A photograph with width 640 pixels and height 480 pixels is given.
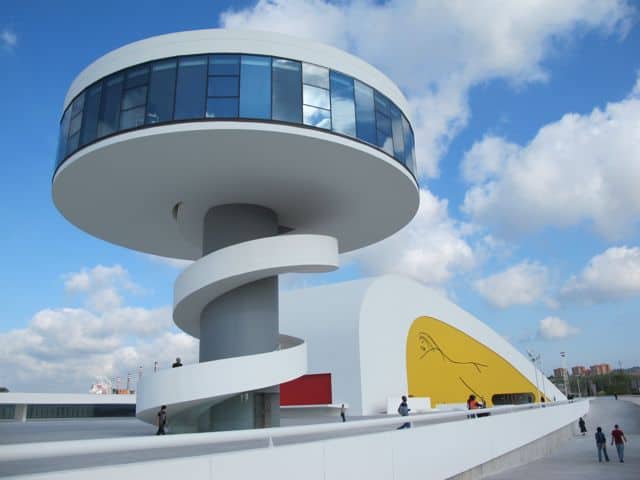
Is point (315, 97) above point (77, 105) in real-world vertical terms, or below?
below

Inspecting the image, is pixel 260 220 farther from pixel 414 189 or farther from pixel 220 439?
pixel 220 439

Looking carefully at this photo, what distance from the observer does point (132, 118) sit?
15547mm

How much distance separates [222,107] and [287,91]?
1931mm

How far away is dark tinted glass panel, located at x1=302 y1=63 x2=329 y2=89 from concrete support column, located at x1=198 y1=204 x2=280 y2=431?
19.3ft

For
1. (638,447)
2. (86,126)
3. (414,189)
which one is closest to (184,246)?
(86,126)

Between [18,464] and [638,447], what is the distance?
1267 inches

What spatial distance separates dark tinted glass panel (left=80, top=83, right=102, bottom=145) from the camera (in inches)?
642

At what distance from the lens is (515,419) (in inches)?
683

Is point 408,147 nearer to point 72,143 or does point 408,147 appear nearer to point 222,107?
point 222,107

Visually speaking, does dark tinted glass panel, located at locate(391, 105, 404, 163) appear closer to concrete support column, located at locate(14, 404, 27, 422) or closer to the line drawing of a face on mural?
the line drawing of a face on mural

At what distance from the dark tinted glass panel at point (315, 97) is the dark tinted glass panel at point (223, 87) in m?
1.95

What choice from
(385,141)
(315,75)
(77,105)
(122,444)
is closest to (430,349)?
(385,141)

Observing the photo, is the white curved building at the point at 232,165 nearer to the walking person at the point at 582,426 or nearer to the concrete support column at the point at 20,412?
the concrete support column at the point at 20,412

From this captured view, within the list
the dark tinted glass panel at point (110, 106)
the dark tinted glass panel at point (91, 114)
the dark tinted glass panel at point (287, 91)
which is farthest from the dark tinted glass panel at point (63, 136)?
the dark tinted glass panel at point (287, 91)
